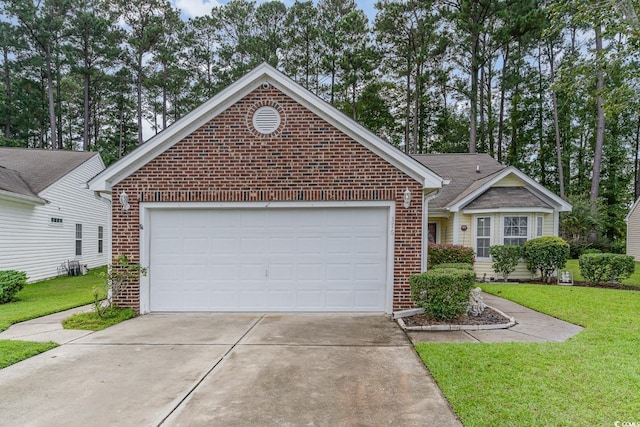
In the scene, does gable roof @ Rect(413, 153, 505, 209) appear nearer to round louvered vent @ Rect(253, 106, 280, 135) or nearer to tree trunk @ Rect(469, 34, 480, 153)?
tree trunk @ Rect(469, 34, 480, 153)

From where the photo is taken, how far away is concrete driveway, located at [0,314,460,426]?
10.9ft

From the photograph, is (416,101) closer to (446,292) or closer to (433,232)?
(433,232)

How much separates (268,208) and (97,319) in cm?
389

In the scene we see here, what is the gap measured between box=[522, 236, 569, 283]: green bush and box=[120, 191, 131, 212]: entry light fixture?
1200 centimetres

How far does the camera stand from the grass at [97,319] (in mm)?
6355

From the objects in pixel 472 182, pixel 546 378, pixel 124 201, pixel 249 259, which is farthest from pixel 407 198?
pixel 472 182

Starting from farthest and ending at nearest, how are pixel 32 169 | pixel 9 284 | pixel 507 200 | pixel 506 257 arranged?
pixel 32 169
pixel 507 200
pixel 506 257
pixel 9 284

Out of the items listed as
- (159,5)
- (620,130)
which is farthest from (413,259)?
(620,130)

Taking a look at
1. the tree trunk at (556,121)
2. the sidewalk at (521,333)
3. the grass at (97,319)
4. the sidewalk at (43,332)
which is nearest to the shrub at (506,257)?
the sidewalk at (521,333)

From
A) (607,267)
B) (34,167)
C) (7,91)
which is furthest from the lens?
(7,91)

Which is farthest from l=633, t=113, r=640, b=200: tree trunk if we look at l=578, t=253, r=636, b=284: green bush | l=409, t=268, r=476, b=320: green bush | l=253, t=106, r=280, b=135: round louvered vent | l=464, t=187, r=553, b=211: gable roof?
l=253, t=106, r=280, b=135: round louvered vent

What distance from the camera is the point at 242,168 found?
7301 millimetres

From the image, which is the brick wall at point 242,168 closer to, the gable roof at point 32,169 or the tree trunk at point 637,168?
the gable roof at point 32,169

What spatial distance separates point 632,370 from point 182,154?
7947 millimetres
